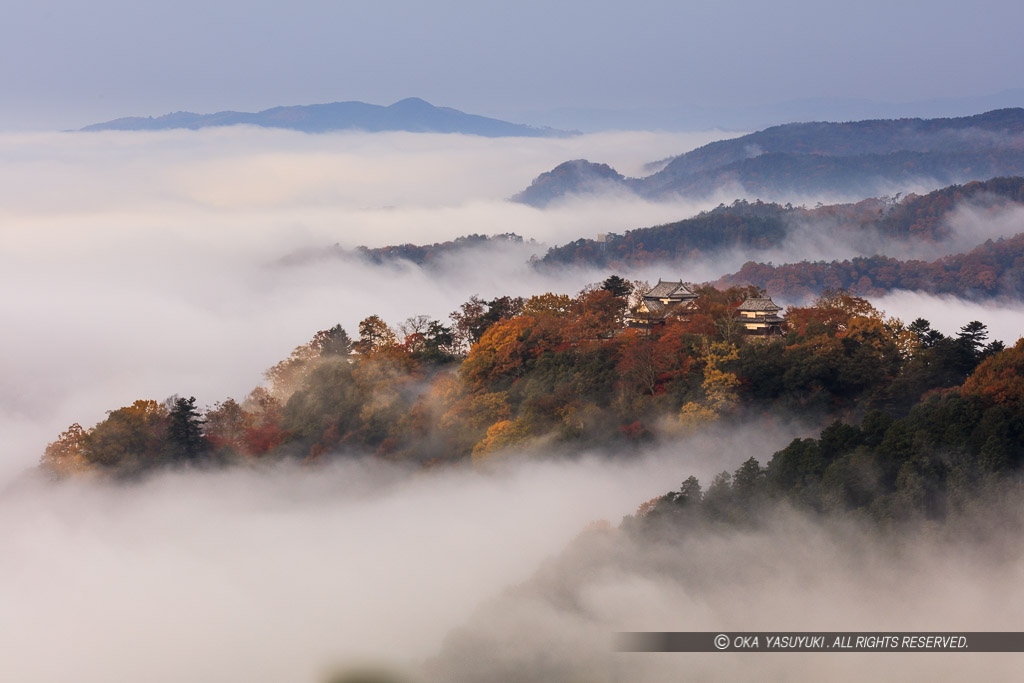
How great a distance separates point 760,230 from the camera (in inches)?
5930

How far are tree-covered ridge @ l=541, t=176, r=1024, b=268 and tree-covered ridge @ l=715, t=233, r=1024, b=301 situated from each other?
24.2m

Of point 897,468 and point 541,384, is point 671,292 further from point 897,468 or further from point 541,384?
point 897,468

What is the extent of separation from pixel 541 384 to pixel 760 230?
381 ft

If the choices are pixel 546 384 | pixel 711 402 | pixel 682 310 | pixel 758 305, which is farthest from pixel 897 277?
pixel 711 402

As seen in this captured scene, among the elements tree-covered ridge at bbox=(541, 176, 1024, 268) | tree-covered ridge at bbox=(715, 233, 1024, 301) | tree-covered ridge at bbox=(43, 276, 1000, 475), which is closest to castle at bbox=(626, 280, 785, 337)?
tree-covered ridge at bbox=(43, 276, 1000, 475)

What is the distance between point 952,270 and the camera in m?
119

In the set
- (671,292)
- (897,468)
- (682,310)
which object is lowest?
(897,468)

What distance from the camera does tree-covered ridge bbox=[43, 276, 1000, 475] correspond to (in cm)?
3541

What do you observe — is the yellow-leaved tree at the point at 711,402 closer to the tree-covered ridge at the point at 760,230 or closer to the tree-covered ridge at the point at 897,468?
the tree-covered ridge at the point at 897,468

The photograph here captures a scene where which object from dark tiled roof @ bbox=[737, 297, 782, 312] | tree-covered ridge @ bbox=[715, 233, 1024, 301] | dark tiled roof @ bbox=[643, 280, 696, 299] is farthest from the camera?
tree-covered ridge @ bbox=[715, 233, 1024, 301]

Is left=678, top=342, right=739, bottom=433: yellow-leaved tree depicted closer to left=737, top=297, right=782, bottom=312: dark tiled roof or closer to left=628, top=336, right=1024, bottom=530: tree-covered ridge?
left=628, top=336, right=1024, bottom=530: tree-covered ridge

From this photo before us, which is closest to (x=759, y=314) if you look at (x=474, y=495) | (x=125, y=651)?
(x=474, y=495)

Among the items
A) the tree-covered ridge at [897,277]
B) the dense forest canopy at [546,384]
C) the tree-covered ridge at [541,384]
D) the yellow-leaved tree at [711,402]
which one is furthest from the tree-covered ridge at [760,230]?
the yellow-leaved tree at [711,402]

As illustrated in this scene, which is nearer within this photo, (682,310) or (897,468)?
(897,468)
